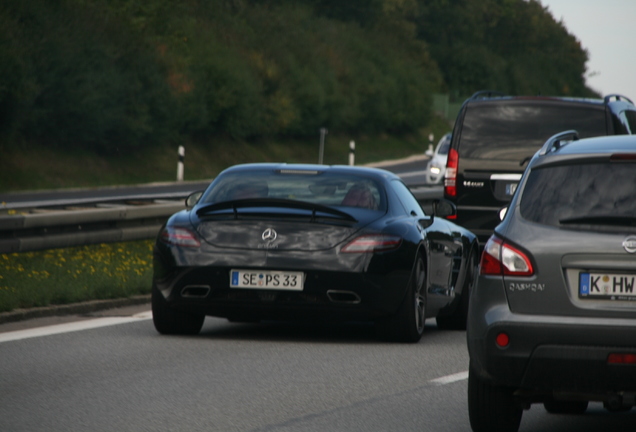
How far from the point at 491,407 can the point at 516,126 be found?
9.76m

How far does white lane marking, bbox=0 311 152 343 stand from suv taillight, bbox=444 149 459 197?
Answer: 531 centimetres

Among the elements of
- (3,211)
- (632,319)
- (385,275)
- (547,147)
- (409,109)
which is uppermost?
(547,147)

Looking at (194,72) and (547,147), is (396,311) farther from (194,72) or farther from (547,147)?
(194,72)

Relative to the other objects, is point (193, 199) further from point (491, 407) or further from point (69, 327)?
point (491, 407)

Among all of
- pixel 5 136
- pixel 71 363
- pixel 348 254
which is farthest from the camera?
pixel 5 136

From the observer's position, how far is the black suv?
16094 mm

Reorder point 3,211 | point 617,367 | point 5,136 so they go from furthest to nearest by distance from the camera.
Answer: point 5,136 < point 3,211 < point 617,367

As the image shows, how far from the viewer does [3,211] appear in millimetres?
18203

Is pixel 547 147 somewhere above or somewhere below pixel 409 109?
above

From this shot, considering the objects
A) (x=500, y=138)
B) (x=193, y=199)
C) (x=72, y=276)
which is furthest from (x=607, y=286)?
(x=500, y=138)

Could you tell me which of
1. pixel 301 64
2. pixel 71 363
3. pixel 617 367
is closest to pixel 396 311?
pixel 71 363

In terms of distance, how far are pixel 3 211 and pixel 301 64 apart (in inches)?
1924

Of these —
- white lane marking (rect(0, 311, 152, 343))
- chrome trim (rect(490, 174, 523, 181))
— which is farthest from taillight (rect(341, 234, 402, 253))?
chrome trim (rect(490, 174, 523, 181))

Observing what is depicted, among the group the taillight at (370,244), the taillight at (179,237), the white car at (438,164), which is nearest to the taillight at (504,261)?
the taillight at (370,244)
